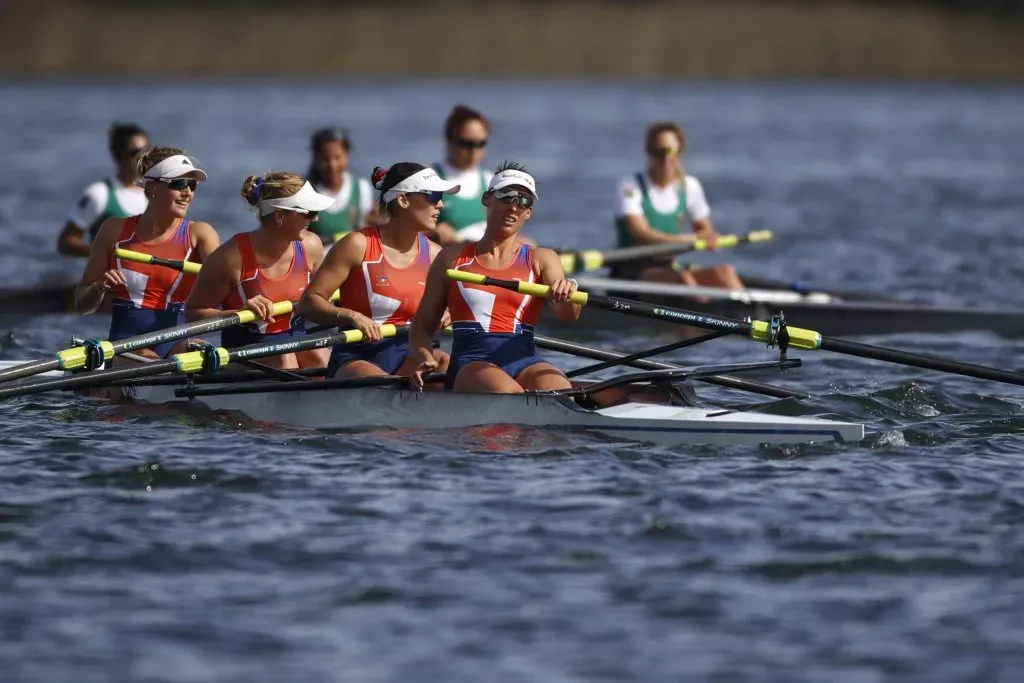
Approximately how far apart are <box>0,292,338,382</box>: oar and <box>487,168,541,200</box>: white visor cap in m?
1.56

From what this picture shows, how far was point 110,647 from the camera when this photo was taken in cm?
669

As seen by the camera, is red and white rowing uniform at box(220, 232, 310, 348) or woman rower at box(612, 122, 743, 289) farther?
woman rower at box(612, 122, 743, 289)

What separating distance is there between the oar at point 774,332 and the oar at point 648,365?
53cm

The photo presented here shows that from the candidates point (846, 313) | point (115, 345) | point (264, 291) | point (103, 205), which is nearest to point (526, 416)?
point (264, 291)

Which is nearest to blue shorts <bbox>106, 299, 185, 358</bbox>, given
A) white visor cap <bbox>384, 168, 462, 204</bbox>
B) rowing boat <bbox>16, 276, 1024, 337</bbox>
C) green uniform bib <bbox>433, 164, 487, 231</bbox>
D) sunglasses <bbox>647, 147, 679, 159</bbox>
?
white visor cap <bbox>384, 168, 462, 204</bbox>

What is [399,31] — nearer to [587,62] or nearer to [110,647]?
[587,62]

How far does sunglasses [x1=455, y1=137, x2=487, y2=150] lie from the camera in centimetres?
1412

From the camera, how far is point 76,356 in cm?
1005

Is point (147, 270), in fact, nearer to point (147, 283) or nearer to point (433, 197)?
point (147, 283)

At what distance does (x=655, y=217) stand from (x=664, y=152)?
2.43 feet

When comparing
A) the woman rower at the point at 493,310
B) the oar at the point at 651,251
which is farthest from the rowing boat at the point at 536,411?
the oar at the point at 651,251

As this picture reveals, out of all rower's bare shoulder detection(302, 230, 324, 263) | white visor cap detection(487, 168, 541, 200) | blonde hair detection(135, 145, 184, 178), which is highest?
blonde hair detection(135, 145, 184, 178)

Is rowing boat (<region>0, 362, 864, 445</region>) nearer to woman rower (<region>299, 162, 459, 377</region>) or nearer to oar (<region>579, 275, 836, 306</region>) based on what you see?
woman rower (<region>299, 162, 459, 377</region>)

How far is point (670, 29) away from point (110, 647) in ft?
231
